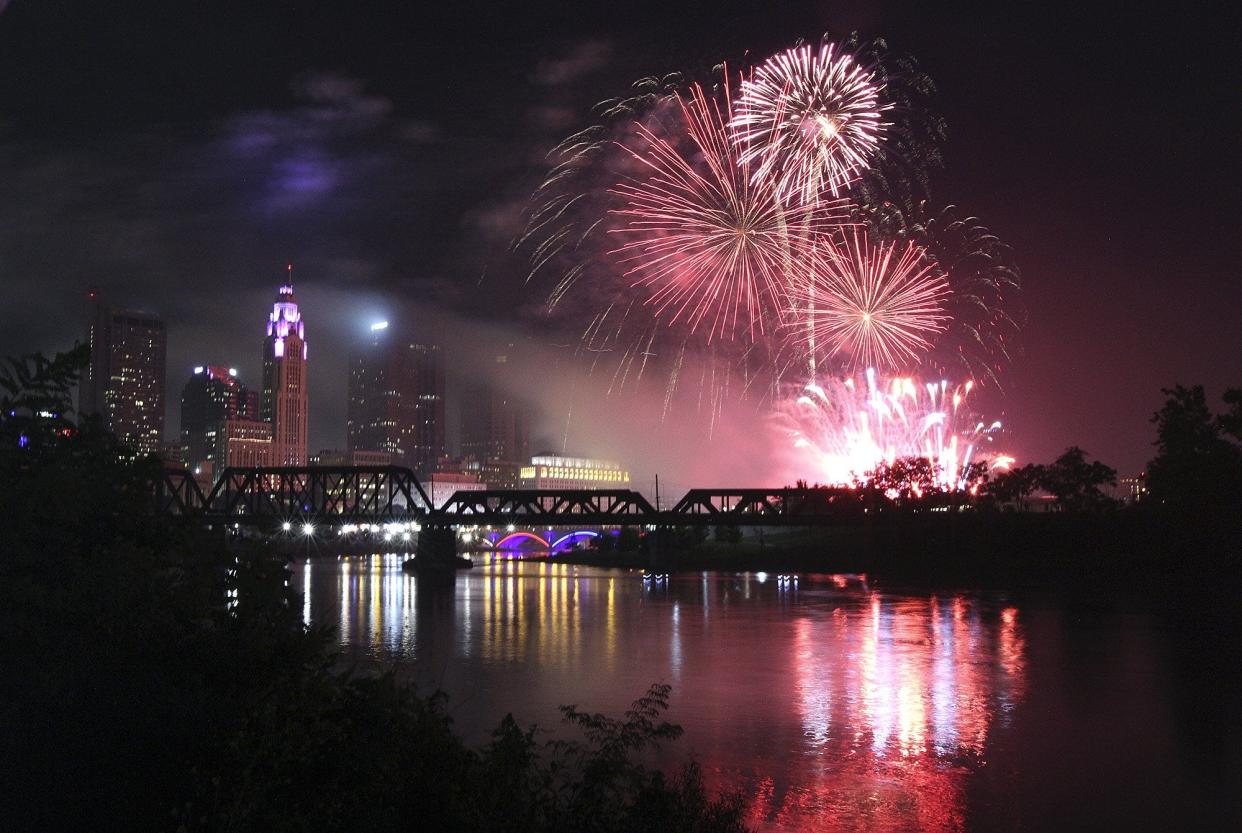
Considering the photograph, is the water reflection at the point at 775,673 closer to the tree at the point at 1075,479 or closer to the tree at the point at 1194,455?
the tree at the point at 1194,455

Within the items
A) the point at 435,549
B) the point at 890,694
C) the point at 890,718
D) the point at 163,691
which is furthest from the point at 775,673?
the point at 435,549

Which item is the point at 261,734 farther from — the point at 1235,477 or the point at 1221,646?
the point at 1235,477

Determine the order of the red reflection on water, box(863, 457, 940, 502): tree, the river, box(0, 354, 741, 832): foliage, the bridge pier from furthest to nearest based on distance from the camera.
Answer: box(863, 457, 940, 502): tree → the bridge pier → the river → the red reflection on water → box(0, 354, 741, 832): foliage

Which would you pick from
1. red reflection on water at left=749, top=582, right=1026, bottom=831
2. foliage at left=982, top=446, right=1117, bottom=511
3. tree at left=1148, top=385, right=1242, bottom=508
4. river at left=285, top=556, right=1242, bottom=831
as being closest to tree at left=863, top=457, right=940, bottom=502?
foliage at left=982, top=446, right=1117, bottom=511

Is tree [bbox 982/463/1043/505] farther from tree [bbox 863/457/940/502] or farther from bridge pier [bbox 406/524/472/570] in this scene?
bridge pier [bbox 406/524/472/570]

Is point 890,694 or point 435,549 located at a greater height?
point 435,549

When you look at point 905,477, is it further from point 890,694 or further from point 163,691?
point 163,691

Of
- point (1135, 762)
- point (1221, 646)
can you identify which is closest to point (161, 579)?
point (1135, 762)
